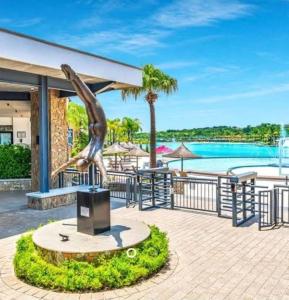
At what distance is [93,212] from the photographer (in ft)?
19.0

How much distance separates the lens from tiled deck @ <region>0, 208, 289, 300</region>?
4.40 meters

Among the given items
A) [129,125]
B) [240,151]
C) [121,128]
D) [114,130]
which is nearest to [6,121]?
[114,130]

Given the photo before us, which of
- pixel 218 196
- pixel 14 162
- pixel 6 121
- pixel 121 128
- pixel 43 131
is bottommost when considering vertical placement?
pixel 218 196

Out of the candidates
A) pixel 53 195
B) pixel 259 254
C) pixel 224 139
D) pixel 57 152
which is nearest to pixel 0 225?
pixel 53 195

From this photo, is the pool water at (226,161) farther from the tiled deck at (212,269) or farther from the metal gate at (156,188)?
the tiled deck at (212,269)

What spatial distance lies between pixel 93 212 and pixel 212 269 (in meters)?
2.23

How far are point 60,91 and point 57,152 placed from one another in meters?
2.26

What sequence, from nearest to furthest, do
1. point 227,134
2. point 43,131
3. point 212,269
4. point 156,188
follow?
point 212,269
point 43,131
point 156,188
point 227,134

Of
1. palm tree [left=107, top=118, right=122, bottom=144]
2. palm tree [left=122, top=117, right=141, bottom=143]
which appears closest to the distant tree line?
palm tree [left=122, top=117, right=141, bottom=143]

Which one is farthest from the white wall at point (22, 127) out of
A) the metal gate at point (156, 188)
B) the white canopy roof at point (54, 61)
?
the metal gate at point (156, 188)

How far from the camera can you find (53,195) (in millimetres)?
9969

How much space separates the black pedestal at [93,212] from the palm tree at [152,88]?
12.8 metres

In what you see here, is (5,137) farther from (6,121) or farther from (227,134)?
(227,134)

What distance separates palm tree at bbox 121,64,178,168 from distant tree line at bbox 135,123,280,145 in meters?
39.3
